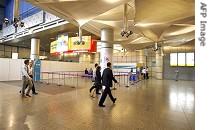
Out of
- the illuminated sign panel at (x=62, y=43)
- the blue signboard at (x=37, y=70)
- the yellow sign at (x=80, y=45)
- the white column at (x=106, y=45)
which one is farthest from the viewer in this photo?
the blue signboard at (x=37, y=70)

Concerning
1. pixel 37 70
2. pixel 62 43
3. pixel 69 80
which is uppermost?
pixel 62 43

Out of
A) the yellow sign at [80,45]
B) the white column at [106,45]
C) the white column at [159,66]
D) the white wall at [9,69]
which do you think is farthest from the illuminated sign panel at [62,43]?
the white column at [159,66]

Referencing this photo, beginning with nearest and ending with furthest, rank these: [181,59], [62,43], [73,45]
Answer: [73,45]
[62,43]
[181,59]

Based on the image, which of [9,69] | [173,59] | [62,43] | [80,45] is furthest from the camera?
[173,59]

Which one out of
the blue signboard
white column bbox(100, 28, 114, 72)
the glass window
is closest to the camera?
white column bbox(100, 28, 114, 72)

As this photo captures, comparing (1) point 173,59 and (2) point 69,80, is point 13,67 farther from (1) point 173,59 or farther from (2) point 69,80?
(1) point 173,59

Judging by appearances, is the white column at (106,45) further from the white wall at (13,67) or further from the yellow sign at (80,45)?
the white wall at (13,67)

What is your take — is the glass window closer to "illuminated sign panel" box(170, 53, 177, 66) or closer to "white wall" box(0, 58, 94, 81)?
"illuminated sign panel" box(170, 53, 177, 66)

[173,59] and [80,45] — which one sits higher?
[80,45]

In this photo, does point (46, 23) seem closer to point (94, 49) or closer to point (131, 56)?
point (94, 49)

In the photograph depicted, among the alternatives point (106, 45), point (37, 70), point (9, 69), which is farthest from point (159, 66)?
point (9, 69)

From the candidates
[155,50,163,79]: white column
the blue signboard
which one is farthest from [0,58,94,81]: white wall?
[155,50,163,79]: white column

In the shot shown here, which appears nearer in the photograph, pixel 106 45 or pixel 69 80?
pixel 106 45
